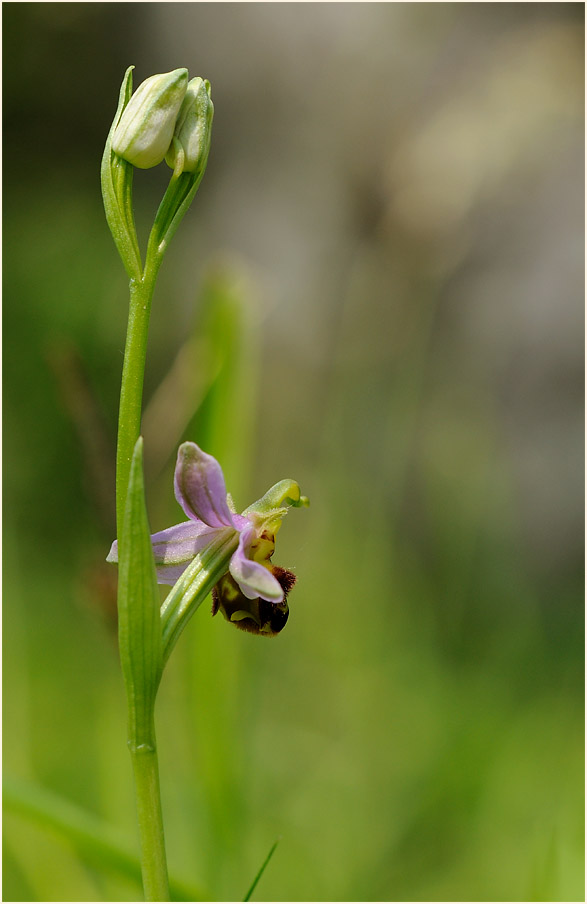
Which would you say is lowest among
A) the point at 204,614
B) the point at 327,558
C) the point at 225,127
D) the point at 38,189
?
the point at 327,558

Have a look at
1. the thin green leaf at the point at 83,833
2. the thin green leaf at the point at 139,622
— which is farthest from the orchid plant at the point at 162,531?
the thin green leaf at the point at 83,833

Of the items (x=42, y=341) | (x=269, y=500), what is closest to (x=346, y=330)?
(x=42, y=341)

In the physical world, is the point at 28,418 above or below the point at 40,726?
above

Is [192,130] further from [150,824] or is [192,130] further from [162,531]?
[150,824]

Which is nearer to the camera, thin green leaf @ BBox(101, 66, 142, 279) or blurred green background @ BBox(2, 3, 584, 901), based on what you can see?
thin green leaf @ BBox(101, 66, 142, 279)

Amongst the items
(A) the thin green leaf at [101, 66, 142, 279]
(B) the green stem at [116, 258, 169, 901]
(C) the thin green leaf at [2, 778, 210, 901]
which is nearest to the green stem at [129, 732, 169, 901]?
(B) the green stem at [116, 258, 169, 901]

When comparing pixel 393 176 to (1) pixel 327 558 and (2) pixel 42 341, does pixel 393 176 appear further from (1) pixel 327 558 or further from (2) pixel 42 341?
(2) pixel 42 341

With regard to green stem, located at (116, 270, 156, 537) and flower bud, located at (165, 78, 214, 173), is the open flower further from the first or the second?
flower bud, located at (165, 78, 214, 173)
